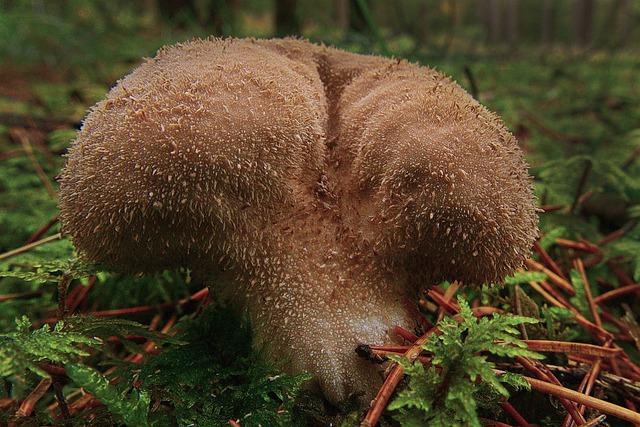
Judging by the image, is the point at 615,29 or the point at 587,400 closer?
the point at 587,400

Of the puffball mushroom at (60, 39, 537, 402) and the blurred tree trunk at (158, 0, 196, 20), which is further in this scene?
the blurred tree trunk at (158, 0, 196, 20)

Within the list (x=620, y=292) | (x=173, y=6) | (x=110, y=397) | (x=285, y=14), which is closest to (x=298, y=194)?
(x=110, y=397)

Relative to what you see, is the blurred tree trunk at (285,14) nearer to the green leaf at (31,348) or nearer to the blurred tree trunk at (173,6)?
the blurred tree trunk at (173,6)

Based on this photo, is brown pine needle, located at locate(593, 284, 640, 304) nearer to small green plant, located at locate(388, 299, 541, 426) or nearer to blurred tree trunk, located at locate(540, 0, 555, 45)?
small green plant, located at locate(388, 299, 541, 426)

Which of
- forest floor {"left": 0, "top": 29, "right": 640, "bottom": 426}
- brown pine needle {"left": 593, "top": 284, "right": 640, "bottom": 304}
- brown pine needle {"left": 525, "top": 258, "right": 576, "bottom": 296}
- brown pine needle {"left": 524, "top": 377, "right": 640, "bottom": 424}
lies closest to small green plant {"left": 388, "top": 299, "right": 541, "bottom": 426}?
forest floor {"left": 0, "top": 29, "right": 640, "bottom": 426}

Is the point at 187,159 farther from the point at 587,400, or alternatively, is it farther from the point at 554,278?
the point at 554,278

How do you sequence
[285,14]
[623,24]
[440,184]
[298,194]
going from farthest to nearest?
1. [623,24]
2. [285,14]
3. [298,194]
4. [440,184]

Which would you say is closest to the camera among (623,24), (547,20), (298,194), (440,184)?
(440,184)
